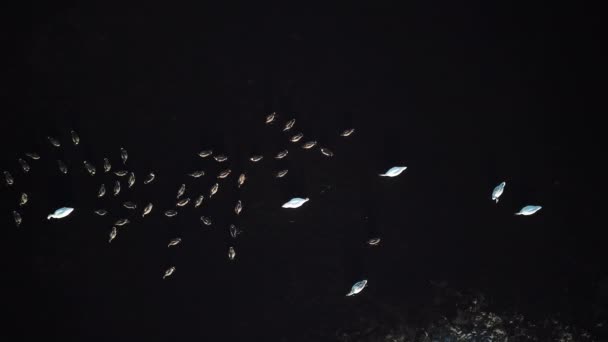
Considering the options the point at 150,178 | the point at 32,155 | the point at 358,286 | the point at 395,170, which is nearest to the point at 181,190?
the point at 150,178

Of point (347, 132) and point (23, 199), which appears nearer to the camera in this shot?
point (23, 199)

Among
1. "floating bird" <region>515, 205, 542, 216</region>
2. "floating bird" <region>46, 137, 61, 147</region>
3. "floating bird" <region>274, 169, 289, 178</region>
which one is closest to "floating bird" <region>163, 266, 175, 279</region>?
"floating bird" <region>274, 169, 289, 178</region>

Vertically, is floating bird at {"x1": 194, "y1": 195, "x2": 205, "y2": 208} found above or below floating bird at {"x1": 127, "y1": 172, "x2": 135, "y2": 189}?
below

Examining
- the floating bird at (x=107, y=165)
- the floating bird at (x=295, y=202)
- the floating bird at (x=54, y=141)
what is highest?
the floating bird at (x=54, y=141)

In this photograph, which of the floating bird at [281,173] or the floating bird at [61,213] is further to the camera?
the floating bird at [281,173]

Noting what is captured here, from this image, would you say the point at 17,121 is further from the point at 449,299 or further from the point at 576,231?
the point at 576,231

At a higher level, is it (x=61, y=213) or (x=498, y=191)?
(x=61, y=213)

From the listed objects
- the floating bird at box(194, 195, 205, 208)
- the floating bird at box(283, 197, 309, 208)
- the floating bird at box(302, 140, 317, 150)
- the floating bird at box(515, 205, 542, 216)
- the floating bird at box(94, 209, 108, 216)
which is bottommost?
the floating bird at box(515, 205, 542, 216)

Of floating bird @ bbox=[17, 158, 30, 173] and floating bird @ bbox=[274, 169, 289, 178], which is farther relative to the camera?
floating bird @ bbox=[274, 169, 289, 178]

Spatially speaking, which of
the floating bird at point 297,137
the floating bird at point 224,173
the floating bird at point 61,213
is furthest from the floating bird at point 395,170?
the floating bird at point 61,213

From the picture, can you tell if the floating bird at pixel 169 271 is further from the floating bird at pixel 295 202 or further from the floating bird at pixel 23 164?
the floating bird at pixel 23 164

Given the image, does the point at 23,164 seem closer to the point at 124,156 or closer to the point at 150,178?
the point at 124,156

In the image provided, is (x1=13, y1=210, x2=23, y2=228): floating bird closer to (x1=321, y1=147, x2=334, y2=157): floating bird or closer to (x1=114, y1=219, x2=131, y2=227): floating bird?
(x1=114, y1=219, x2=131, y2=227): floating bird
